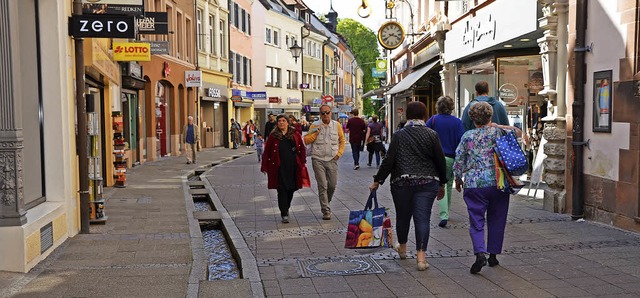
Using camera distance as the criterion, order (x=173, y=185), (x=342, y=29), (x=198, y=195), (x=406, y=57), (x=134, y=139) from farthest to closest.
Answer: (x=342, y=29) → (x=406, y=57) → (x=134, y=139) → (x=173, y=185) → (x=198, y=195)

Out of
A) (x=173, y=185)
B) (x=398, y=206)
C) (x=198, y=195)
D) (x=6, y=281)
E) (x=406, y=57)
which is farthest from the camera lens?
(x=406, y=57)

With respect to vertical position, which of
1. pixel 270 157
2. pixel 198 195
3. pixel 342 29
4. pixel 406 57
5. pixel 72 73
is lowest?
pixel 198 195

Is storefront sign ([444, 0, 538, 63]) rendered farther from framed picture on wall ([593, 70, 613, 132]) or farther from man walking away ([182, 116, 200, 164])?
man walking away ([182, 116, 200, 164])

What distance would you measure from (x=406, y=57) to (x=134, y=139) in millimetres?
12901

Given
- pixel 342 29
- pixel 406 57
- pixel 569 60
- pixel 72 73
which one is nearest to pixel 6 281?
pixel 72 73

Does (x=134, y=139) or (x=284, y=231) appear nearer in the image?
(x=284, y=231)

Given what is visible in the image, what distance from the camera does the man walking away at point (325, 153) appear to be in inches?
404

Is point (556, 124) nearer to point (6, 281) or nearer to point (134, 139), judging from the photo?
point (6, 281)

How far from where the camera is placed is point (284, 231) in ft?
A: 30.6

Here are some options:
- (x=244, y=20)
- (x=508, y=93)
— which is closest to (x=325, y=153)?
(x=508, y=93)

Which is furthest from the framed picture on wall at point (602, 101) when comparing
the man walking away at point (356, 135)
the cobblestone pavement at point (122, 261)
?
the man walking away at point (356, 135)

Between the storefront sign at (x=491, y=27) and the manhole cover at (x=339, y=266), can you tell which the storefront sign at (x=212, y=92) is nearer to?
the storefront sign at (x=491, y=27)

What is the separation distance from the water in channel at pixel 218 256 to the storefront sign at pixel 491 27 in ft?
21.5

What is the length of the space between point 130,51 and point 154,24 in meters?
1.14
